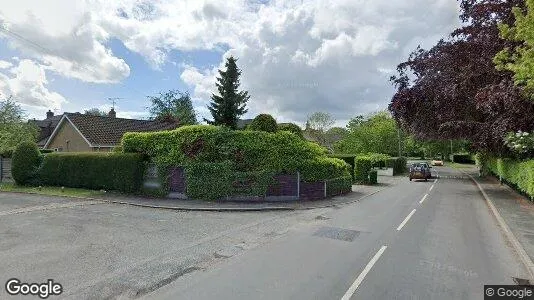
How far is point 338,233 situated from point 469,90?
15556 millimetres

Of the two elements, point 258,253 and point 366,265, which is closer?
point 366,265

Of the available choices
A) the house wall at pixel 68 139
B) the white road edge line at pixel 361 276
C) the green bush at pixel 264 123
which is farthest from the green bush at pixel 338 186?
the house wall at pixel 68 139

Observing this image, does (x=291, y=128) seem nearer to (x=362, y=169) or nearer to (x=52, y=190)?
(x=362, y=169)

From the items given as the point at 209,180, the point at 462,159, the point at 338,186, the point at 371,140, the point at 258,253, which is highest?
the point at 371,140

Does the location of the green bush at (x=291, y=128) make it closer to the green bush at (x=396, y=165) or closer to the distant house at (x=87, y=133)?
the distant house at (x=87, y=133)

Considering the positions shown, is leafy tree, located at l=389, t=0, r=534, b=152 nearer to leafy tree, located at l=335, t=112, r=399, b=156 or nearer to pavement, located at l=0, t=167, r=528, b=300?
pavement, located at l=0, t=167, r=528, b=300

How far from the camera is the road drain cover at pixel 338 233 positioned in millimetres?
10814

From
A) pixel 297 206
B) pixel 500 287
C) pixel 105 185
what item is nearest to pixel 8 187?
pixel 105 185

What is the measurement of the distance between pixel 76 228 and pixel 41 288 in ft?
18.7

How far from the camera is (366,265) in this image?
8055 millimetres

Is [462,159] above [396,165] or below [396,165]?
above

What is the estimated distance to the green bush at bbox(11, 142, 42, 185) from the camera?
25031 millimetres

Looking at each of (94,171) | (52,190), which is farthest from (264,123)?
(52,190)

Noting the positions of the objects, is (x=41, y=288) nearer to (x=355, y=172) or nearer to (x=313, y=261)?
(x=313, y=261)
